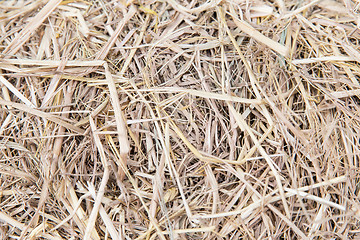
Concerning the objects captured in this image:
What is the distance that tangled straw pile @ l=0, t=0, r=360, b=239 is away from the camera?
0.81 meters

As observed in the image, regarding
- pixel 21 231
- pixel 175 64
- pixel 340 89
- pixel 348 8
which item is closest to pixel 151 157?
pixel 175 64

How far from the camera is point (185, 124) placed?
0.87m

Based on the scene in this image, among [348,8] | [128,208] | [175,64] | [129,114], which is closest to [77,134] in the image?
[129,114]

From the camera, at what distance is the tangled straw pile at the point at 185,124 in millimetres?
809

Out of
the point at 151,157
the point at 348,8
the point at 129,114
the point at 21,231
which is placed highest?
the point at 348,8

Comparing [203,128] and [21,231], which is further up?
[203,128]

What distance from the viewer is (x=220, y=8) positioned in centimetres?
94

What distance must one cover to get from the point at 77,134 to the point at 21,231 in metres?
0.34

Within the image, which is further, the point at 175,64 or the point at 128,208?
the point at 175,64

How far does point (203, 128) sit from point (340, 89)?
428 mm

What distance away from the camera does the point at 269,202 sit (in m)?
0.79

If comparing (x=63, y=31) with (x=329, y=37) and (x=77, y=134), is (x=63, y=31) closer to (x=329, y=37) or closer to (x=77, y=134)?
(x=77, y=134)

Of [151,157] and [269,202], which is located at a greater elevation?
[151,157]

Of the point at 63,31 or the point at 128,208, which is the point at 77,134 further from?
the point at 63,31
